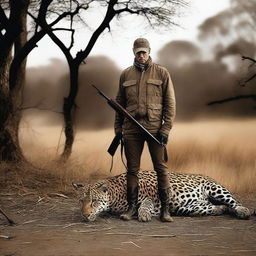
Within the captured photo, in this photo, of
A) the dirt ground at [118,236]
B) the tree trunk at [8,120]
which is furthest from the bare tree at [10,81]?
the dirt ground at [118,236]

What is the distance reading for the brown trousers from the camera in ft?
19.2

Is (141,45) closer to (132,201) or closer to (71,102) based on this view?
(132,201)

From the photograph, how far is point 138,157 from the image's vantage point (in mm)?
6008

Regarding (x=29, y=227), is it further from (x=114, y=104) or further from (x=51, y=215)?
(x=114, y=104)

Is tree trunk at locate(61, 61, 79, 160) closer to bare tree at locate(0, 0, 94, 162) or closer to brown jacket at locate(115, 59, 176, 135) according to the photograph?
bare tree at locate(0, 0, 94, 162)

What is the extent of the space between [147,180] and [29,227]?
1614 millimetres

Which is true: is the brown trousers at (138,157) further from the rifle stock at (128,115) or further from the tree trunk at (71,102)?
the tree trunk at (71,102)

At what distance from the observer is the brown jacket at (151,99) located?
5832mm

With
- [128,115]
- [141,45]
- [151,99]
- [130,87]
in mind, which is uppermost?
[141,45]

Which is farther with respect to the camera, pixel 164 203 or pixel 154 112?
pixel 164 203

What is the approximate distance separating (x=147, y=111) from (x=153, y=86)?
0.30 m

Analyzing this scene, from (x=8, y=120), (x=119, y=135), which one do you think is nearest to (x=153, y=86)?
(x=119, y=135)

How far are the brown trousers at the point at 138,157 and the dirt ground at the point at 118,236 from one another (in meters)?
0.49

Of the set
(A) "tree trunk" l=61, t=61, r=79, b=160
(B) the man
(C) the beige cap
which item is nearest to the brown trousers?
(B) the man
